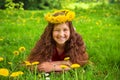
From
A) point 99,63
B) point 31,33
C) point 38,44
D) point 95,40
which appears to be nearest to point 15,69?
point 38,44

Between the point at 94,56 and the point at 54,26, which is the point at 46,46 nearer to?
the point at 54,26

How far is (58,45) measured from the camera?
354 centimetres

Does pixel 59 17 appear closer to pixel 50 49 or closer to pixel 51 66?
pixel 50 49

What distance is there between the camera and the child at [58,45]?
3.31 metres

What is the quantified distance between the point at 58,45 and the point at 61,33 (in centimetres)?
27

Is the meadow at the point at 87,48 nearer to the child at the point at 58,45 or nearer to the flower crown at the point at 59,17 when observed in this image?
the child at the point at 58,45

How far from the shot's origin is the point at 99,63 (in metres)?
3.71

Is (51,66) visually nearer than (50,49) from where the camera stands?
Yes

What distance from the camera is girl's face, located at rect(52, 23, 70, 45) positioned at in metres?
3.33

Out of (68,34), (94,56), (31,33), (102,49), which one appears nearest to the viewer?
(68,34)

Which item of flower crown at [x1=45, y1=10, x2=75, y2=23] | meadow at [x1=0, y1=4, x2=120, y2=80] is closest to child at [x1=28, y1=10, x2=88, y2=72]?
flower crown at [x1=45, y1=10, x2=75, y2=23]

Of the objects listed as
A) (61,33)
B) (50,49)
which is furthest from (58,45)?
(61,33)

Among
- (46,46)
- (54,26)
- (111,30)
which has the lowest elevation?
(111,30)

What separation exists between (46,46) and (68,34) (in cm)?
28
